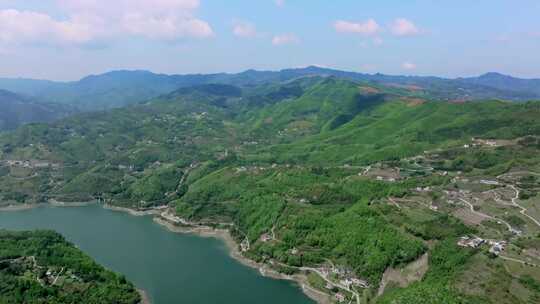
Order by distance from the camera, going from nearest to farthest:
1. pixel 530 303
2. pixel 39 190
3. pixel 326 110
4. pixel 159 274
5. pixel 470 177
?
pixel 530 303 → pixel 159 274 → pixel 470 177 → pixel 39 190 → pixel 326 110

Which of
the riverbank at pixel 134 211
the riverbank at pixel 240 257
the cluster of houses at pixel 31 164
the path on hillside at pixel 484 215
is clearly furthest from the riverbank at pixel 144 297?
the cluster of houses at pixel 31 164

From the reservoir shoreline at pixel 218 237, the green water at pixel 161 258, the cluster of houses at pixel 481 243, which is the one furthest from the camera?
the green water at pixel 161 258

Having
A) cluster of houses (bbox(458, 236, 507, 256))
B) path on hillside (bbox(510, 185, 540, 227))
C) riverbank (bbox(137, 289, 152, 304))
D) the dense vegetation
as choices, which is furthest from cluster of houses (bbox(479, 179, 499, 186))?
the dense vegetation

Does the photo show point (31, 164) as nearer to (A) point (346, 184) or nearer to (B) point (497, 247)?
(A) point (346, 184)

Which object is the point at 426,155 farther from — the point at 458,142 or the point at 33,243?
the point at 33,243

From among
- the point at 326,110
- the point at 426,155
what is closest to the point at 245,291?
the point at 426,155

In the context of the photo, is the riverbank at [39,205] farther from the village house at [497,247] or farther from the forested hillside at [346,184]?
the village house at [497,247]

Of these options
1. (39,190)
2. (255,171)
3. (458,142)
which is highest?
(458,142)
